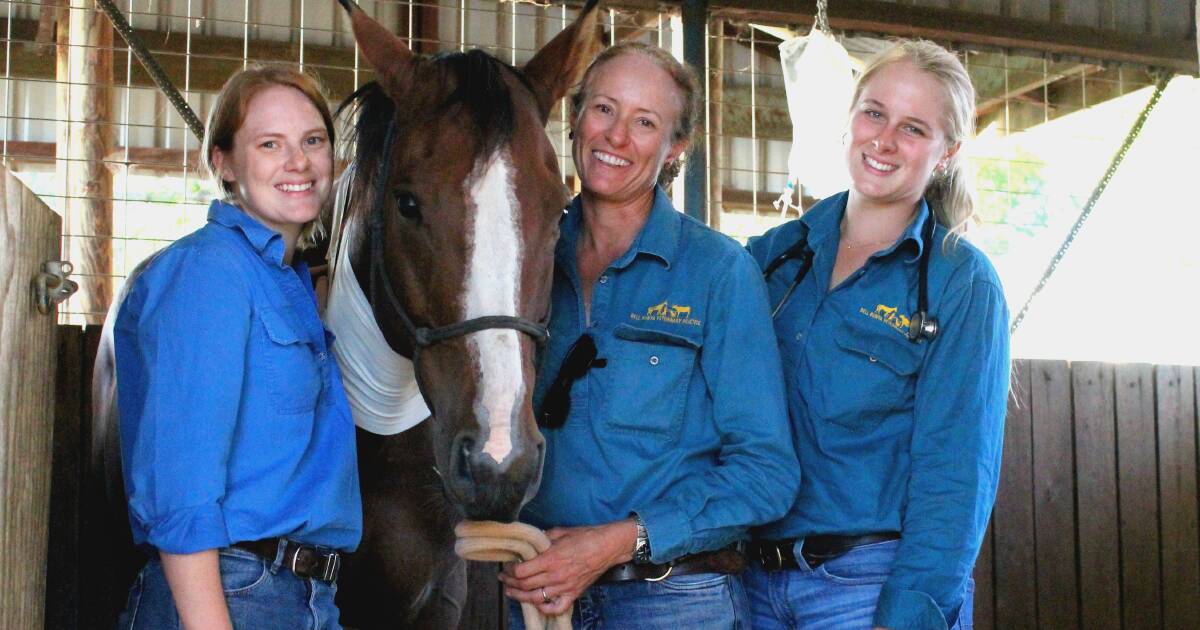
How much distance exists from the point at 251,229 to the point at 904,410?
108 centimetres

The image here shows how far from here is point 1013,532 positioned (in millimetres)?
4410

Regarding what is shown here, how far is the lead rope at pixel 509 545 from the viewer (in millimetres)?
1638

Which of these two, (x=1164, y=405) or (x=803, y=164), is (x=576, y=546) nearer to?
(x=803, y=164)

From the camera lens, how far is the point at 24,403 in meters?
1.56

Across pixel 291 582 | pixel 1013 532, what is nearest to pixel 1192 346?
pixel 1013 532

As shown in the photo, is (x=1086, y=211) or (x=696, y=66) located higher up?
(x=696, y=66)

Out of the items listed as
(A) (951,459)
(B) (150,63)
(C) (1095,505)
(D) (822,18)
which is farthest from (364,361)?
(C) (1095,505)

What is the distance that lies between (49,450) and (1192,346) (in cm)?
925

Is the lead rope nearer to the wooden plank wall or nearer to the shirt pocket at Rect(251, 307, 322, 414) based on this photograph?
the shirt pocket at Rect(251, 307, 322, 414)

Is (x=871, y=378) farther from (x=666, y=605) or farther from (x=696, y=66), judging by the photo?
(x=696, y=66)

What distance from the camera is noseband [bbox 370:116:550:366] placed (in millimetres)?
1682

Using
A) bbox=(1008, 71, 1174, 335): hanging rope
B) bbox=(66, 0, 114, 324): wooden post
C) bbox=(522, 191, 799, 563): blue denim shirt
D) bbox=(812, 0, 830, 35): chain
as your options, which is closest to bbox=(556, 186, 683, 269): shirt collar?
bbox=(522, 191, 799, 563): blue denim shirt

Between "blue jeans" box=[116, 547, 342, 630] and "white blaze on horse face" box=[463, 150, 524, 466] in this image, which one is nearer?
"blue jeans" box=[116, 547, 342, 630]

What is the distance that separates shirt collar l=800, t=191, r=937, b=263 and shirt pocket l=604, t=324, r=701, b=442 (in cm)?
39
